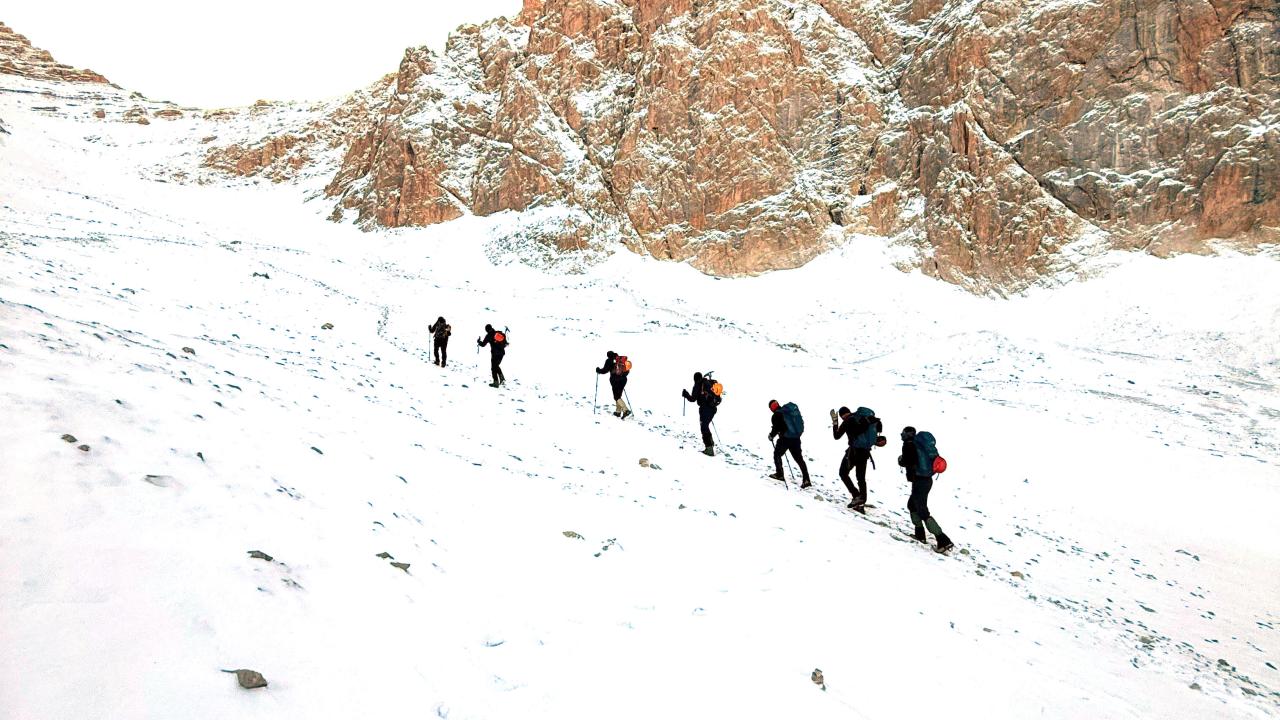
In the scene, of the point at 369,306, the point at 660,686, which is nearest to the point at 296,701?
the point at 660,686

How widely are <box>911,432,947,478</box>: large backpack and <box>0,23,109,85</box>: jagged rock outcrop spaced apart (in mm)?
210668

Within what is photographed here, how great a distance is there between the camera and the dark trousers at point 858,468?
12594mm

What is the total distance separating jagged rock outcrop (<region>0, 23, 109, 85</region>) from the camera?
138 metres

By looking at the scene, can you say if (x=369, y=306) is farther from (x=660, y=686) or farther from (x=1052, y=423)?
(x=1052, y=423)

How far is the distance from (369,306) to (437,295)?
707 cm

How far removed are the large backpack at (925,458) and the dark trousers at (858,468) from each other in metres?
1.40

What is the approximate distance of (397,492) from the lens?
713cm

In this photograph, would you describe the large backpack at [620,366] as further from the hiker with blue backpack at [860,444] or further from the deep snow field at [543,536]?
the hiker with blue backpack at [860,444]

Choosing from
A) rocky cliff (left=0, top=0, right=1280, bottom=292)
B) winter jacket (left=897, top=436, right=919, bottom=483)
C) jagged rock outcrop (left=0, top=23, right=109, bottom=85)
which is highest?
jagged rock outcrop (left=0, top=23, right=109, bottom=85)

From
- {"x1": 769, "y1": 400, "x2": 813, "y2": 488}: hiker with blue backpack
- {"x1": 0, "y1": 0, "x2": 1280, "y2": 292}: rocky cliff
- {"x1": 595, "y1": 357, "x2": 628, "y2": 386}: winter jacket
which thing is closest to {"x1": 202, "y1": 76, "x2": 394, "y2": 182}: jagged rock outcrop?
{"x1": 0, "y1": 0, "x2": 1280, "y2": 292}: rocky cliff

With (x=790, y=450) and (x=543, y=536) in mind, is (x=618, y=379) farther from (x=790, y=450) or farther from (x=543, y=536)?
(x=543, y=536)

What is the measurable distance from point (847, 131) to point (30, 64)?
201 meters

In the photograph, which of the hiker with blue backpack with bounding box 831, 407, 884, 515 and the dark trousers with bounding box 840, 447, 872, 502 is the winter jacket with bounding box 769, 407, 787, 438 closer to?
the hiker with blue backpack with bounding box 831, 407, 884, 515

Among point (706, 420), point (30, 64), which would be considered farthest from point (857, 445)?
point (30, 64)
